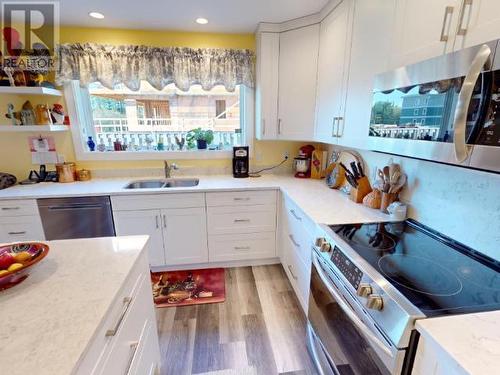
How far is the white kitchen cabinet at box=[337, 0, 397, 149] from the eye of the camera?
133cm

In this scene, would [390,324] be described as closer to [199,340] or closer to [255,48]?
[199,340]

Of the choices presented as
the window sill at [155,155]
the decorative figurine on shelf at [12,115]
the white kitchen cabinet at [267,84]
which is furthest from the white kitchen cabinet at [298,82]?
the decorative figurine on shelf at [12,115]

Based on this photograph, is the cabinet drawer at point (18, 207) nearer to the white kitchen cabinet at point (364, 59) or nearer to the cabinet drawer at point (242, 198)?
the cabinet drawer at point (242, 198)

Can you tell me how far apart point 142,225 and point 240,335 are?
1272 millimetres

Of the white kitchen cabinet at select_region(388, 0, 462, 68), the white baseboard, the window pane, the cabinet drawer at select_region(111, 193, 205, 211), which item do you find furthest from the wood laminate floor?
the white kitchen cabinet at select_region(388, 0, 462, 68)

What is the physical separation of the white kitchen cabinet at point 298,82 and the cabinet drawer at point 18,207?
2.29 metres

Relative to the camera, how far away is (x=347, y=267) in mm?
1139

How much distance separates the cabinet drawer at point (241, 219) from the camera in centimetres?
242

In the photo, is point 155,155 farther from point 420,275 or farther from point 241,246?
point 420,275

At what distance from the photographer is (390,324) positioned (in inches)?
33.8

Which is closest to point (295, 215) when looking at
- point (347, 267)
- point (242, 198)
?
point (242, 198)

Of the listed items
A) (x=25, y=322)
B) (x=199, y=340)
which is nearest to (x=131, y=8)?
(x=25, y=322)

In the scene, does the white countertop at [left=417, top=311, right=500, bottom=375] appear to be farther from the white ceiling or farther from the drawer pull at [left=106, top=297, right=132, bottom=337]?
the white ceiling

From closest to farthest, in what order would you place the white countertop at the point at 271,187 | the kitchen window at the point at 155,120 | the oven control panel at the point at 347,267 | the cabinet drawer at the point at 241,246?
the oven control panel at the point at 347,267
the white countertop at the point at 271,187
the cabinet drawer at the point at 241,246
the kitchen window at the point at 155,120
